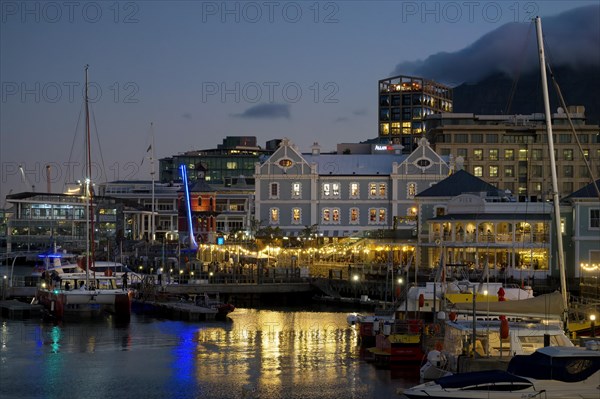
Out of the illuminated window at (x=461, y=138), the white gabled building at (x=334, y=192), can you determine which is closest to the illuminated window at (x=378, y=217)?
the white gabled building at (x=334, y=192)

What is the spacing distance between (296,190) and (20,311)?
1831 inches

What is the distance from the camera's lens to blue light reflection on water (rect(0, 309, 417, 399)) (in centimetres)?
4169

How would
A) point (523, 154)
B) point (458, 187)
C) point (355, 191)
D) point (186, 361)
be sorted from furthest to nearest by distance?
point (523, 154), point (355, 191), point (458, 187), point (186, 361)

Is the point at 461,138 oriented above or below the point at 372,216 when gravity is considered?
above

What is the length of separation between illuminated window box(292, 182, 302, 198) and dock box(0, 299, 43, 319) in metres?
45.0

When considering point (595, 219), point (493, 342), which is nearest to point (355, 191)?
point (595, 219)

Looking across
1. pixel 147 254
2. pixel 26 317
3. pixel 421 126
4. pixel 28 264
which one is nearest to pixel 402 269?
pixel 26 317

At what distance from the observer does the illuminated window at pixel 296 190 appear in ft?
363

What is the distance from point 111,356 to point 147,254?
8561 cm

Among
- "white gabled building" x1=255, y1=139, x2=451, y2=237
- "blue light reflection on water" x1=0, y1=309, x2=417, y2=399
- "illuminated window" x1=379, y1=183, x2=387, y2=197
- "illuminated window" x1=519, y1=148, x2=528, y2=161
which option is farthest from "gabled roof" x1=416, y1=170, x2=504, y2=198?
"illuminated window" x1=519, y1=148, x2=528, y2=161

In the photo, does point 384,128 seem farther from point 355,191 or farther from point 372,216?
point 372,216

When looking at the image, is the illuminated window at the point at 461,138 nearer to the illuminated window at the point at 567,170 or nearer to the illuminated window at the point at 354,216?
the illuminated window at the point at 567,170

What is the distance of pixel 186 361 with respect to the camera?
48.8 m

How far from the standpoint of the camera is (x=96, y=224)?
17488 centimetres
